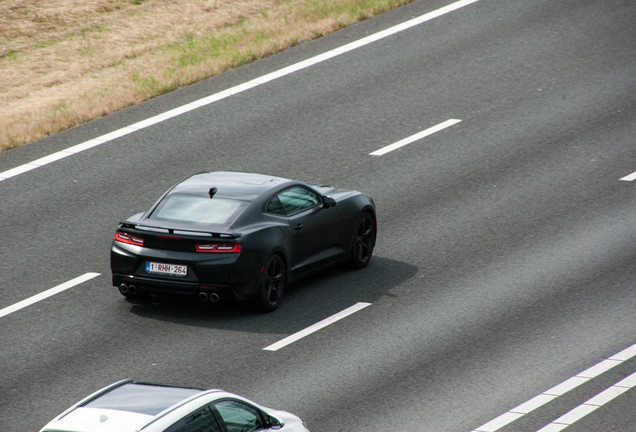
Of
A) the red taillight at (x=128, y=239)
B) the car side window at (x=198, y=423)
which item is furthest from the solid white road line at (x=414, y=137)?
the car side window at (x=198, y=423)

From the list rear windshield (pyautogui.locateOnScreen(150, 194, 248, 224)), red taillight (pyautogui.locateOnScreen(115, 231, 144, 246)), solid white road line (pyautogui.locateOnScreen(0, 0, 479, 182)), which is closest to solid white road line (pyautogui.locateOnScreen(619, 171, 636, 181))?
A: rear windshield (pyautogui.locateOnScreen(150, 194, 248, 224))

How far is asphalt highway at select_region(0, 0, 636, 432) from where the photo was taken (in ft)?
39.7

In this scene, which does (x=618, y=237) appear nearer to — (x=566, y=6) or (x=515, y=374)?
(x=515, y=374)

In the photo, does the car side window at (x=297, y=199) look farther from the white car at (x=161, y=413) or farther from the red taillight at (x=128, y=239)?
the white car at (x=161, y=413)

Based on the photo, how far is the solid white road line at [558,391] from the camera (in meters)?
11.1

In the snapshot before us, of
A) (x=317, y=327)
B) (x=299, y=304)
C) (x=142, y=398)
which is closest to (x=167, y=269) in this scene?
(x=299, y=304)

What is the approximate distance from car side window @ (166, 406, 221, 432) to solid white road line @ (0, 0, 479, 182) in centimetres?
1142

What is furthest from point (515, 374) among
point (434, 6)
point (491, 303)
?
point (434, 6)

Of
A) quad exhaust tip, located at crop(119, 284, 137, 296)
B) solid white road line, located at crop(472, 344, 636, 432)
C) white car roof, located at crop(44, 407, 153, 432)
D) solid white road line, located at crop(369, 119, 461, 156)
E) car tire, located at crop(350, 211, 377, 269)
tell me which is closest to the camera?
white car roof, located at crop(44, 407, 153, 432)

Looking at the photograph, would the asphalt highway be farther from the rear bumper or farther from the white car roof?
the white car roof

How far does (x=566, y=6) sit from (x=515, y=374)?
1573cm

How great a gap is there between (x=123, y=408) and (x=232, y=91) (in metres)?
14.6

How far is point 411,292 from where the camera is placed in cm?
1482

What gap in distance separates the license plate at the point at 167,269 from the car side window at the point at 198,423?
17.0 feet
